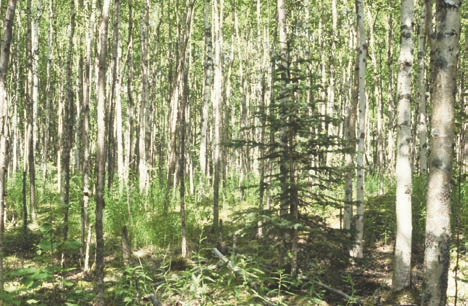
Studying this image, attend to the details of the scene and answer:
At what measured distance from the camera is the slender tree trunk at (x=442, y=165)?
3377mm

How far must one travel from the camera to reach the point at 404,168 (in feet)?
19.5

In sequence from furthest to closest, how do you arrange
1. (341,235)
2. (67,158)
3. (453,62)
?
(67,158), (341,235), (453,62)

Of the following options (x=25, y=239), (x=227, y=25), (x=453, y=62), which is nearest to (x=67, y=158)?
(x=25, y=239)

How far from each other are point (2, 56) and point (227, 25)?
63.2 feet

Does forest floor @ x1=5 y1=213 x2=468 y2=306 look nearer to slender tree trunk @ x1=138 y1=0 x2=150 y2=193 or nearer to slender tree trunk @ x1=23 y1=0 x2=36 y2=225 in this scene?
slender tree trunk @ x1=23 y1=0 x2=36 y2=225

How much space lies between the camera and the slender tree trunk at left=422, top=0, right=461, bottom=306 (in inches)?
133

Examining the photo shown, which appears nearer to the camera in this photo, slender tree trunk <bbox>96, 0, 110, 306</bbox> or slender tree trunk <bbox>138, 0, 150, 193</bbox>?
slender tree trunk <bbox>96, 0, 110, 306</bbox>

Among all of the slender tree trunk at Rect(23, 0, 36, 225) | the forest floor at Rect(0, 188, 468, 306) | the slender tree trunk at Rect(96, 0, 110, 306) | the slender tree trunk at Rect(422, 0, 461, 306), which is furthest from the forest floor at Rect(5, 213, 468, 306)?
the slender tree trunk at Rect(23, 0, 36, 225)

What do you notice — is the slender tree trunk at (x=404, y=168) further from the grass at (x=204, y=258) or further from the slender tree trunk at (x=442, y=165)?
the slender tree trunk at (x=442, y=165)

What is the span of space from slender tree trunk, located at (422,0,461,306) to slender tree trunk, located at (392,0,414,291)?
2517mm

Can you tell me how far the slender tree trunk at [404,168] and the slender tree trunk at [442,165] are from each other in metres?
2.52

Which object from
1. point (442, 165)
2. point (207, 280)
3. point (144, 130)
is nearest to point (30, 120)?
point (144, 130)

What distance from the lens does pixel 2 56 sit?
5.23 metres

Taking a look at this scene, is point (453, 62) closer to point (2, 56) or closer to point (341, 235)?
point (341, 235)
